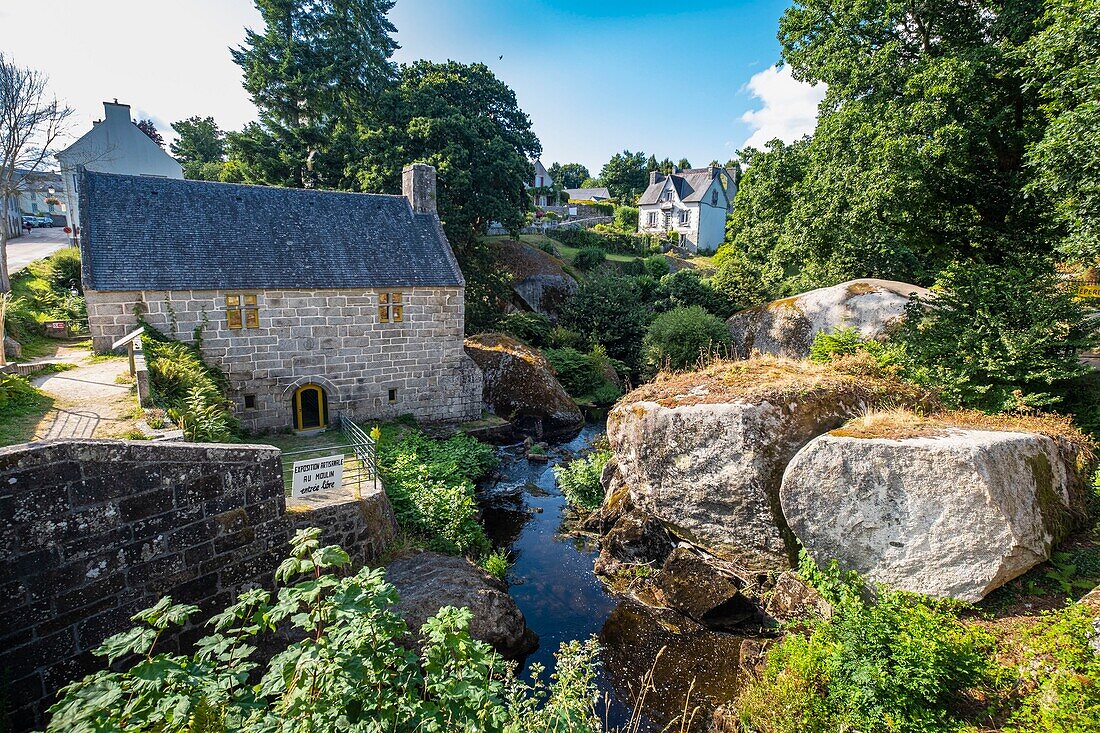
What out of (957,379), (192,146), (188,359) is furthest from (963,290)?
(192,146)

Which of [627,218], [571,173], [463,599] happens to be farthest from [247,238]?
[571,173]

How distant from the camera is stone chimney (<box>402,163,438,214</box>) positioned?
20.2 meters

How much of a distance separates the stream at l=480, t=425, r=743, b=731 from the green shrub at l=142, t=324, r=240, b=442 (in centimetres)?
671

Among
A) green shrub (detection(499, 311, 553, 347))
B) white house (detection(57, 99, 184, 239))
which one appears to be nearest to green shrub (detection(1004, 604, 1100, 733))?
green shrub (detection(499, 311, 553, 347))

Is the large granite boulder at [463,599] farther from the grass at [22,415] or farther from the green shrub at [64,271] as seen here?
the green shrub at [64,271]

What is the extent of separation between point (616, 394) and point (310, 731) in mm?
20475

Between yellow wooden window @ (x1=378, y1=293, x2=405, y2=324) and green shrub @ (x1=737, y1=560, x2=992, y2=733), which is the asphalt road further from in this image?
green shrub @ (x1=737, y1=560, x2=992, y2=733)

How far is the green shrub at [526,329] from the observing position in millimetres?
27000

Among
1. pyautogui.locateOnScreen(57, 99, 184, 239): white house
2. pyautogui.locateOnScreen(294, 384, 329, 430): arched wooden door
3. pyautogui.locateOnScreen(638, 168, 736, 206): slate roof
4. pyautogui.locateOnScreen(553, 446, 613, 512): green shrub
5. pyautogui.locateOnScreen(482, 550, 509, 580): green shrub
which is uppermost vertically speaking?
pyautogui.locateOnScreen(638, 168, 736, 206): slate roof

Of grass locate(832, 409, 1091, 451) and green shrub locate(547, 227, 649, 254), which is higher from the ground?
green shrub locate(547, 227, 649, 254)

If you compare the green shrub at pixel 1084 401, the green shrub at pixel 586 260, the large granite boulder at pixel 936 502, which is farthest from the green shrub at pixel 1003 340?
the green shrub at pixel 586 260

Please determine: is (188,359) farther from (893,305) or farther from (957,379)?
(893,305)

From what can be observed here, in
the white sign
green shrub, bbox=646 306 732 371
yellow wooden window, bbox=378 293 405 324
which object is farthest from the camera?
green shrub, bbox=646 306 732 371

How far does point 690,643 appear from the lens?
9.32 metres
